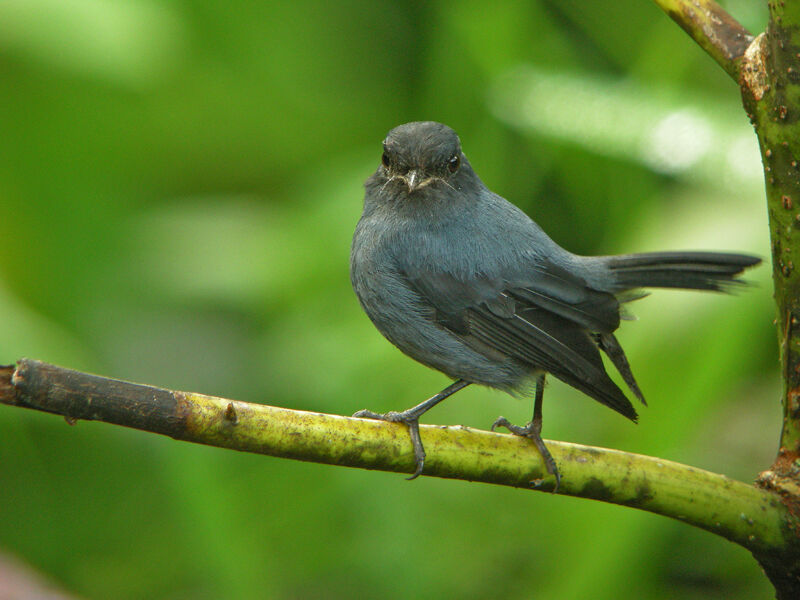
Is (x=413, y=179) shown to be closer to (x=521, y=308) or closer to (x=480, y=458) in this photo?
(x=521, y=308)

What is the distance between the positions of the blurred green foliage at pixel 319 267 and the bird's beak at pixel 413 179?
0.91m

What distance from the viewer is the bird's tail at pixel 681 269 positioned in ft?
7.42

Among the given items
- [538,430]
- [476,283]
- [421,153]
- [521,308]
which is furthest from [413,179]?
[538,430]

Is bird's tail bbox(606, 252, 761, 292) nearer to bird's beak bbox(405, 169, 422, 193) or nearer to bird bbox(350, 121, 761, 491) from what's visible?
bird bbox(350, 121, 761, 491)

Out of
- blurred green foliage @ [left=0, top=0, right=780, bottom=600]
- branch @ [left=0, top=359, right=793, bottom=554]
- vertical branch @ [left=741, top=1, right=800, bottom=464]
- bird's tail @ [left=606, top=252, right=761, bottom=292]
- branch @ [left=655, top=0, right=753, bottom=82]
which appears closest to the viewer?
branch @ [left=0, top=359, right=793, bottom=554]

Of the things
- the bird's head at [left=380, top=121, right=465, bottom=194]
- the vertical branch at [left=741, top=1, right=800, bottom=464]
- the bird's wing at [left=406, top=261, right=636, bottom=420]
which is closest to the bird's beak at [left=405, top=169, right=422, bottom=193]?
the bird's head at [left=380, top=121, right=465, bottom=194]

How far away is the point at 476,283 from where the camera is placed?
95.2 inches

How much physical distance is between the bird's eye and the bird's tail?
472 mm

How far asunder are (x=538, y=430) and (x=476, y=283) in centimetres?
45

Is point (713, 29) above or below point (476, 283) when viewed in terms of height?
above


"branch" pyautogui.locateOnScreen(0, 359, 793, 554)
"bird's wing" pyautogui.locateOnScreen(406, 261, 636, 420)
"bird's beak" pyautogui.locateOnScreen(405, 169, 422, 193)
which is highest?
"bird's beak" pyautogui.locateOnScreen(405, 169, 422, 193)

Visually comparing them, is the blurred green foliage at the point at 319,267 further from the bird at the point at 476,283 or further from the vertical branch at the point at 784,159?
the vertical branch at the point at 784,159

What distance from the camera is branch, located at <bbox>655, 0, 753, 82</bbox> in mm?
1660

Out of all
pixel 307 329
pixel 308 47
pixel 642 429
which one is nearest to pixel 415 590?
pixel 642 429
